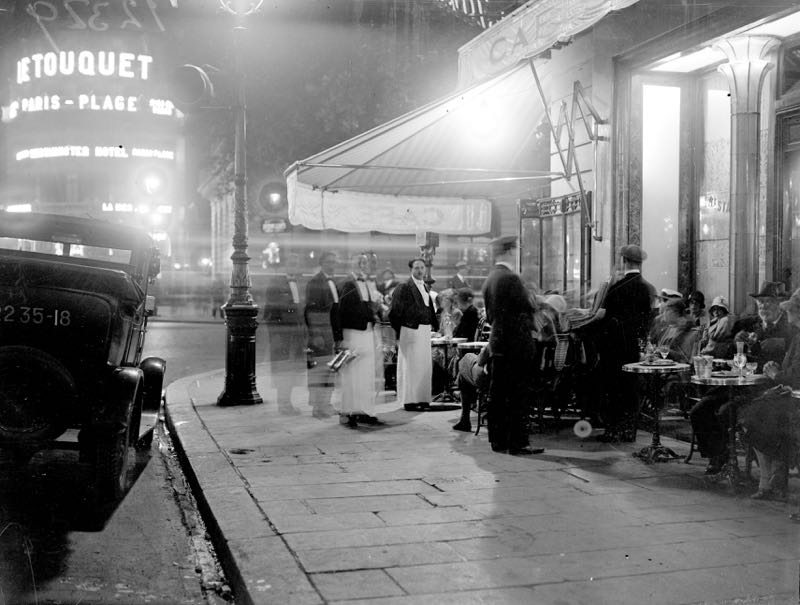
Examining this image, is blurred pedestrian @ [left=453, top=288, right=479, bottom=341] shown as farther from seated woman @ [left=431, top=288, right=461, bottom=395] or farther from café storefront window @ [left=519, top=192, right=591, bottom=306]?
café storefront window @ [left=519, top=192, right=591, bottom=306]

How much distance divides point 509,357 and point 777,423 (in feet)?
8.03

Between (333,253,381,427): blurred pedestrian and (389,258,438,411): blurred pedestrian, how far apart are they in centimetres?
68

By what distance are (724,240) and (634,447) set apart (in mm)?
3356

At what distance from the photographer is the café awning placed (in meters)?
11.4

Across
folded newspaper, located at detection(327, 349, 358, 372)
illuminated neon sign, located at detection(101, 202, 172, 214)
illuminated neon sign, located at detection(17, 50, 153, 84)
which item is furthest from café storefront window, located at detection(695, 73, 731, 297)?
illuminated neon sign, located at detection(101, 202, 172, 214)

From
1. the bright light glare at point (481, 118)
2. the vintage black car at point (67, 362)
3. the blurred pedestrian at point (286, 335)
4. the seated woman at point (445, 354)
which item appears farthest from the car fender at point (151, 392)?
the bright light glare at point (481, 118)

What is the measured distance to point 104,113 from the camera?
74.6m

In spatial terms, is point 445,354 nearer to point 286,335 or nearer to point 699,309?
point 699,309

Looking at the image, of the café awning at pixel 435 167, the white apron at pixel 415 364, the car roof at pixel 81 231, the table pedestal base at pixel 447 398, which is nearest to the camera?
the car roof at pixel 81 231

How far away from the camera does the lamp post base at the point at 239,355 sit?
35.0ft

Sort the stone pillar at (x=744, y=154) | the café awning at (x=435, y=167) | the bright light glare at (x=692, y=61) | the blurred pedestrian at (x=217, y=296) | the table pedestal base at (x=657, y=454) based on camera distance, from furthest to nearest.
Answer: the blurred pedestrian at (x=217, y=296)
the café awning at (x=435, y=167)
the bright light glare at (x=692, y=61)
the stone pillar at (x=744, y=154)
the table pedestal base at (x=657, y=454)

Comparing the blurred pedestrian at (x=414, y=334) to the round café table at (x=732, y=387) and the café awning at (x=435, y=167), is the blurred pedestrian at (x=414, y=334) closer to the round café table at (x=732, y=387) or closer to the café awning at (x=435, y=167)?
the café awning at (x=435, y=167)

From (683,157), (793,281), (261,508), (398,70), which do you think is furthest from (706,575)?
(398,70)

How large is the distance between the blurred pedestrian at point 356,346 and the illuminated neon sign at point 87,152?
7369cm
